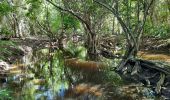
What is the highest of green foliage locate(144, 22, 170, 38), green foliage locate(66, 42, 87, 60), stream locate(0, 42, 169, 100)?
green foliage locate(144, 22, 170, 38)

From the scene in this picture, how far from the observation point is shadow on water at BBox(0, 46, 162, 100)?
14953mm

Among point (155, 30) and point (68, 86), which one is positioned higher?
point (155, 30)

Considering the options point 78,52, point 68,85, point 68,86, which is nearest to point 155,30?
point 78,52

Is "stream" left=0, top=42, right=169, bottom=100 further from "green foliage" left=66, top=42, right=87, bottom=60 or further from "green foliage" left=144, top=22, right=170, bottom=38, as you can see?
"green foliage" left=66, top=42, right=87, bottom=60

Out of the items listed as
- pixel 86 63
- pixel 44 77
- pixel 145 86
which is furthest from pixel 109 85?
pixel 86 63

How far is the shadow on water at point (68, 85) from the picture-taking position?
49.1 ft

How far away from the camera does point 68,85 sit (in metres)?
17.6

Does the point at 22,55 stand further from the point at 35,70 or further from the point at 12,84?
the point at 12,84

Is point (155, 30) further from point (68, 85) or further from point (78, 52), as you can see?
point (68, 85)

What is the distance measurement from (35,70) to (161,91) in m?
11.1

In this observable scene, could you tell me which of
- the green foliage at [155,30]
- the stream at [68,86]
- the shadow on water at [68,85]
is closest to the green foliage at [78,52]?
the green foliage at [155,30]

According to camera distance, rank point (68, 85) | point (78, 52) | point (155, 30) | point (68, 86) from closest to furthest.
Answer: point (68, 86), point (68, 85), point (155, 30), point (78, 52)

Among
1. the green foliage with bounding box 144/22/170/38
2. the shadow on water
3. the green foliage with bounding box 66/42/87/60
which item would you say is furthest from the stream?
the green foliage with bounding box 66/42/87/60

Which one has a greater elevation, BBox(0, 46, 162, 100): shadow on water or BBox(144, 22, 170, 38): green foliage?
BBox(144, 22, 170, 38): green foliage
